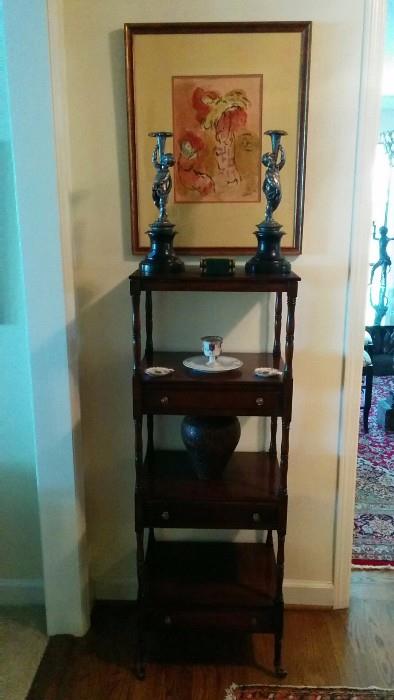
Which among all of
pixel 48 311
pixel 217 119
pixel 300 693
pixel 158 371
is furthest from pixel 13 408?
pixel 300 693

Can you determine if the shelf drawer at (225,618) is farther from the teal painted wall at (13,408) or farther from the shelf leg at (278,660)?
the teal painted wall at (13,408)

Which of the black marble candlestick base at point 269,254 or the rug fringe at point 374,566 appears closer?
the black marble candlestick base at point 269,254

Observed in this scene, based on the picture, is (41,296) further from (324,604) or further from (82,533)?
(324,604)

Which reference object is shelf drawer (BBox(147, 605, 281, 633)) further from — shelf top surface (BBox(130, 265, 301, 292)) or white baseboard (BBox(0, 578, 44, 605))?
shelf top surface (BBox(130, 265, 301, 292))

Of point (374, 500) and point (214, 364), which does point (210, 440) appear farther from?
point (374, 500)

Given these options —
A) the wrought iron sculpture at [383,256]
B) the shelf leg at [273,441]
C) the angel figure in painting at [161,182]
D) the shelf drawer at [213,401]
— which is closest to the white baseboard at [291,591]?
the shelf leg at [273,441]

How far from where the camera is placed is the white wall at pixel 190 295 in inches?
70.3

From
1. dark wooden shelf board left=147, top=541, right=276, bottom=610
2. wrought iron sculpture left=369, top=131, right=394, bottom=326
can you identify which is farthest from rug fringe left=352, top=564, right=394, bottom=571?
wrought iron sculpture left=369, top=131, right=394, bottom=326

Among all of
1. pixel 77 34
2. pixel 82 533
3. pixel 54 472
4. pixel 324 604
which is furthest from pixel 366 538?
pixel 77 34

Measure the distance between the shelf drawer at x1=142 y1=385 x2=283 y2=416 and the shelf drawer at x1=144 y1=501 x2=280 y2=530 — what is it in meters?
0.30

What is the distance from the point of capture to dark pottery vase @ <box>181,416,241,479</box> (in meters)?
1.79

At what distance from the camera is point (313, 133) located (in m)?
1.84

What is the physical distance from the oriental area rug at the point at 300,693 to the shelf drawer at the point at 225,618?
0.18 metres

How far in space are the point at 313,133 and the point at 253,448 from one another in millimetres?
1121
